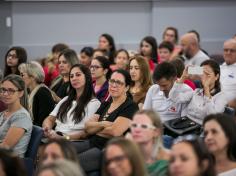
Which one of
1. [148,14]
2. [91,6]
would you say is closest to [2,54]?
[91,6]

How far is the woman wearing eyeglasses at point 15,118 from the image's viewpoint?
5484 mm

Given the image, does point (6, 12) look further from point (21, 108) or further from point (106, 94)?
point (21, 108)

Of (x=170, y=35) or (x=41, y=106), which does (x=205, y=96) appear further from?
(x=170, y=35)

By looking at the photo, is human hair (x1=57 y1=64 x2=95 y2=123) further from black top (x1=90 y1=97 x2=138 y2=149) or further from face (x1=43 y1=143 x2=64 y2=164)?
face (x1=43 y1=143 x2=64 y2=164)

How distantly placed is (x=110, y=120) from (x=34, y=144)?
71 centimetres

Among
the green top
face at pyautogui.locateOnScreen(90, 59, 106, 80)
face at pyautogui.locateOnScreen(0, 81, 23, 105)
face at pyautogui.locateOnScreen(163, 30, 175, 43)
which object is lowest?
the green top

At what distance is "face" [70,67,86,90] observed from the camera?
20.0 feet

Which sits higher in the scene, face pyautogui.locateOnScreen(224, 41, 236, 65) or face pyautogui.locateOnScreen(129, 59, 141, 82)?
face pyautogui.locateOnScreen(224, 41, 236, 65)

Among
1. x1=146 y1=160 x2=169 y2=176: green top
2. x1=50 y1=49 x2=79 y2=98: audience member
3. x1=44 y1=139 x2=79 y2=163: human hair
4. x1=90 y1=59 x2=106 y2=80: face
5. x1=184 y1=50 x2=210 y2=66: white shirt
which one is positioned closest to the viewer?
x1=44 y1=139 x2=79 y2=163: human hair

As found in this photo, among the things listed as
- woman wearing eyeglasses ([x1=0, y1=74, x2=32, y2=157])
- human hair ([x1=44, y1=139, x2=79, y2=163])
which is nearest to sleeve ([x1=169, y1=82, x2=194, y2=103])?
woman wearing eyeglasses ([x1=0, y1=74, x2=32, y2=157])

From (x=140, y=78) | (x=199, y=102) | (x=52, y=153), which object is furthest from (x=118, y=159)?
(x=140, y=78)

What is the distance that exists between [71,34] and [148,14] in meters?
1.46

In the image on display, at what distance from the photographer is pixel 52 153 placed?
3947 millimetres

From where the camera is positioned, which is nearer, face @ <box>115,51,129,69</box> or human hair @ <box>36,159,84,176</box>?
human hair @ <box>36,159,84,176</box>
